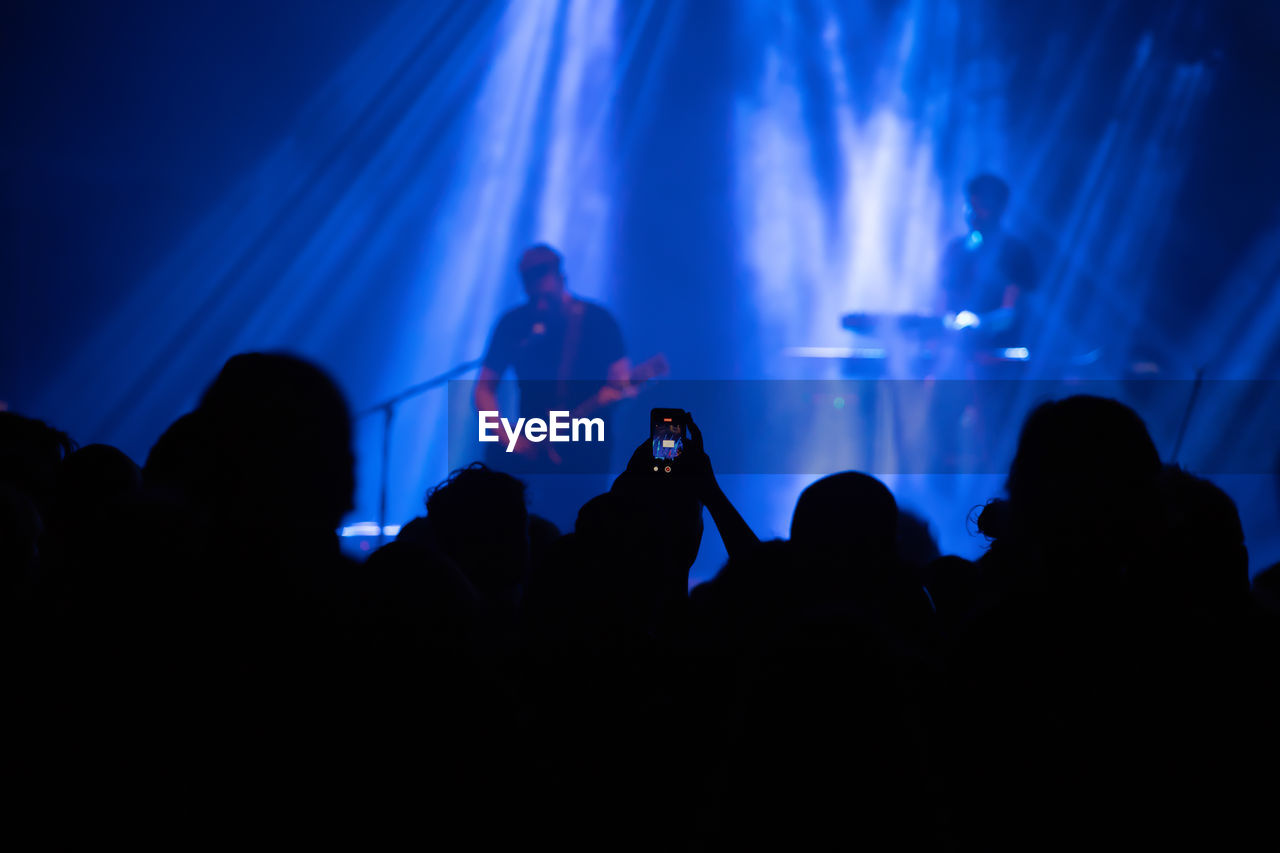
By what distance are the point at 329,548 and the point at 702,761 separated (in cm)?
60

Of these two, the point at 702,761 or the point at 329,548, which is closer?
the point at 329,548

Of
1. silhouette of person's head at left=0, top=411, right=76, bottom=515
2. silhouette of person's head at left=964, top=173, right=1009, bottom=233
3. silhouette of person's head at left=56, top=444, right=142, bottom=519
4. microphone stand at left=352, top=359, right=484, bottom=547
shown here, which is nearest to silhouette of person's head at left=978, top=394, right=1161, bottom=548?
silhouette of person's head at left=56, top=444, right=142, bottom=519

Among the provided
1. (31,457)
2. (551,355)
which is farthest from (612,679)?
(551,355)

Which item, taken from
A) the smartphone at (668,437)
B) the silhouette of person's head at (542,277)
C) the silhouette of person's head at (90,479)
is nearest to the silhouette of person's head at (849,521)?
the smartphone at (668,437)

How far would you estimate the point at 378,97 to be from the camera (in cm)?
585

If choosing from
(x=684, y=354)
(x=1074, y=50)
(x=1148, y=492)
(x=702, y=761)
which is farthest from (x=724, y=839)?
(x=1074, y=50)

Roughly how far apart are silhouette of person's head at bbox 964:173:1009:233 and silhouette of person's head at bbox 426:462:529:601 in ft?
15.1

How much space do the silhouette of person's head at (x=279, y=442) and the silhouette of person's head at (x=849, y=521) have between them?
722 mm

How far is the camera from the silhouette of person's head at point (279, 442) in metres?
0.84

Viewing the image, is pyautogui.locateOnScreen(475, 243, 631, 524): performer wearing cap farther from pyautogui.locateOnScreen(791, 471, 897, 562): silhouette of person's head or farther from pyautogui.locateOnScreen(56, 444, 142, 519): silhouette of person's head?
pyautogui.locateOnScreen(791, 471, 897, 562): silhouette of person's head

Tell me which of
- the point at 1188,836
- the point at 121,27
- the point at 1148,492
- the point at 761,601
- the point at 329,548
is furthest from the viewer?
the point at 121,27

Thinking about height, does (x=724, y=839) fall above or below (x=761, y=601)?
below

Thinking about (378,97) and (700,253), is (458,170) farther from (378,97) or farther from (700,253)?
(700,253)

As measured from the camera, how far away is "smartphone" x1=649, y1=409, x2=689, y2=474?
165 centimetres
